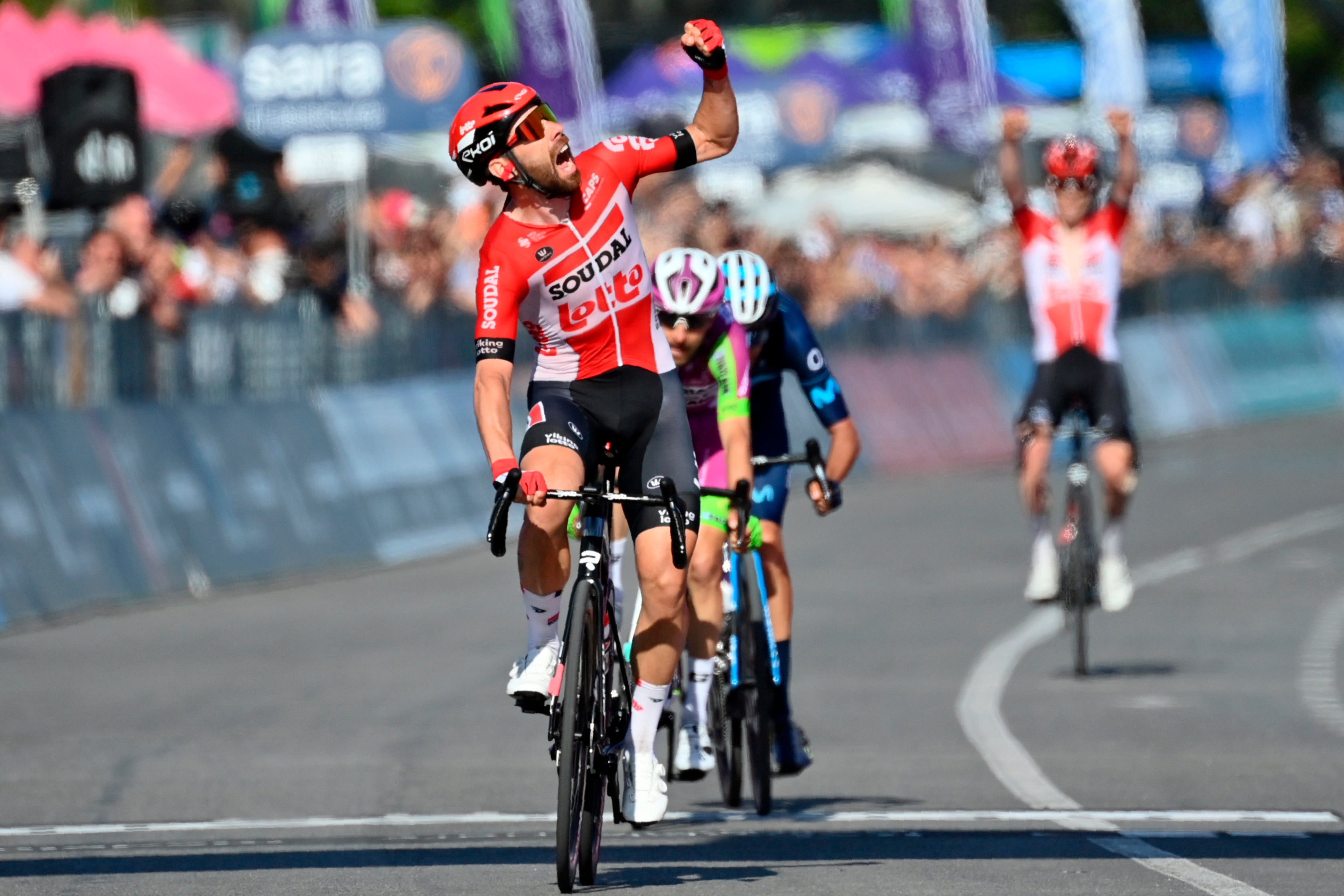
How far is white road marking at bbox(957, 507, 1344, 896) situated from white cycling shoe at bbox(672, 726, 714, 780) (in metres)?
1.20

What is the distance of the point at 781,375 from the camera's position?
444 inches

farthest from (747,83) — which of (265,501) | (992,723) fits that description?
(992,723)

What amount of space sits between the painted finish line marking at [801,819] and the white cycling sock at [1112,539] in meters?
5.31

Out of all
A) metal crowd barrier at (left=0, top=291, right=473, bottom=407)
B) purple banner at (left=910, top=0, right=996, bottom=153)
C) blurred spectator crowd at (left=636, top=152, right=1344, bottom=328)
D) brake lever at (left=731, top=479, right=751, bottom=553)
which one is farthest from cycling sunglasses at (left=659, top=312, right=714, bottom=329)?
purple banner at (left=910, top=0, right=996, bottom=153)

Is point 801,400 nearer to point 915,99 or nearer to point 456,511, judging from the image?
point 456,511

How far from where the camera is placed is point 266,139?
23.7m

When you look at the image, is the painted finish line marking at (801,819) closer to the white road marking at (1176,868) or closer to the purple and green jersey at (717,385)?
the white road marking at (1176,868)

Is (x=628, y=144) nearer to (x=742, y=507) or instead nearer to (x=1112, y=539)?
(x=742, y=507)

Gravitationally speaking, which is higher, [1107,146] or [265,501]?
[1107,146]

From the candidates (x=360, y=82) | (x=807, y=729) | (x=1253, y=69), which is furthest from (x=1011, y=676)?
(x=1253, y=69)

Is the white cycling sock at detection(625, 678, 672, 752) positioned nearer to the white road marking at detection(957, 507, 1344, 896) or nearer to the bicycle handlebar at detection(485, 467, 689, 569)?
the bicycle handlebar at detection(485, 467, 689, 569)

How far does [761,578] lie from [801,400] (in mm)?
16736

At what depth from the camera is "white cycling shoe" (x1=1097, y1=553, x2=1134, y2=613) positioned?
15.1 meters

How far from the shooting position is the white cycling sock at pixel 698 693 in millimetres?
9875
